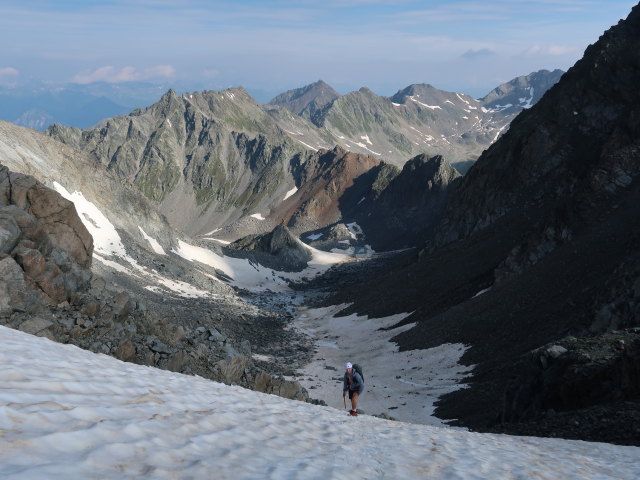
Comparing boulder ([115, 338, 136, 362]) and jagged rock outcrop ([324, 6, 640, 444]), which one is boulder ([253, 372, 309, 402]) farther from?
jagged rock outcrop ([324, 6, 640, 444])

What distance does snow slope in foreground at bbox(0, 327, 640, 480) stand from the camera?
22.8ft

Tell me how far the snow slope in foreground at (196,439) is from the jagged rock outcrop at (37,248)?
5.76 m

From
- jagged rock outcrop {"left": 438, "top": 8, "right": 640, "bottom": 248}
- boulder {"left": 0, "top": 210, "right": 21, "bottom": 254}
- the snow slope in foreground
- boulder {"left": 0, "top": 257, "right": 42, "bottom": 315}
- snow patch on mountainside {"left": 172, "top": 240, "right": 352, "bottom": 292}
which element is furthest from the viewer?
snow patch on mountainside {"left": 172, "top": 240, "right": 352, "bottom": 292}

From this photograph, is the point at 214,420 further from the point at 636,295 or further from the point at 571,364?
the point at 636,295

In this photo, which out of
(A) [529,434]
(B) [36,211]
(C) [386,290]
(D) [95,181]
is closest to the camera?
(A) [529,434]

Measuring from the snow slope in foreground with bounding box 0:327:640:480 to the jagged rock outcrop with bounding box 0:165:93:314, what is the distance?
576cm

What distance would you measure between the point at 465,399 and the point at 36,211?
2738cm

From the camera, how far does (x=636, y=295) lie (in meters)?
31.0

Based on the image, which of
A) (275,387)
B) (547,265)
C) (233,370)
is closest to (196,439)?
(233,370)

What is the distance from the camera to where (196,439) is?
8688mm

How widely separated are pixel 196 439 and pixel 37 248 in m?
18.3

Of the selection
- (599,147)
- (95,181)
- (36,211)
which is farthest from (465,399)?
(95,181)

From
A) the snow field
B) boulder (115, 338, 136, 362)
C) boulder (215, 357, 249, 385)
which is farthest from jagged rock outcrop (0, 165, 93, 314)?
the snow field

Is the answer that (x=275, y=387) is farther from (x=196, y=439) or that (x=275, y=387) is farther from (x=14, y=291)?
(x=196, y=439)
